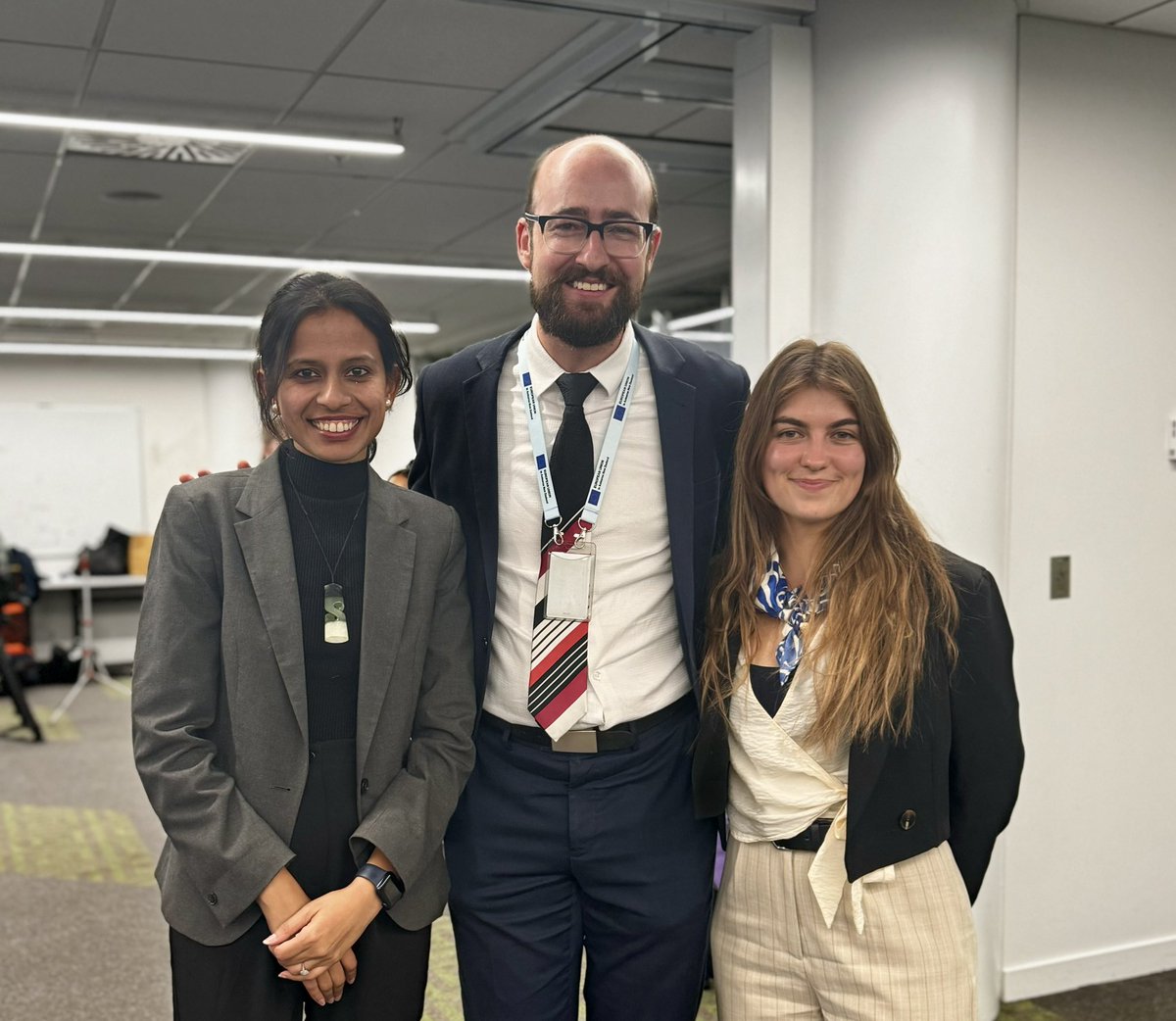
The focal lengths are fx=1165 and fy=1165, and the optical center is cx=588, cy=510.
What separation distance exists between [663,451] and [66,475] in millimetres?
9520

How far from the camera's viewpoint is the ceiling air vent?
15.1 feet

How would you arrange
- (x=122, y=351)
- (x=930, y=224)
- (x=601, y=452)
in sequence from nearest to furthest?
1. (x=601, y=452)
2. (x=930, y=224)
3. (x=122, y=351)

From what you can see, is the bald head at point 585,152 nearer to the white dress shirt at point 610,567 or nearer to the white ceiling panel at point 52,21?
the white dress shirt at point 610,567

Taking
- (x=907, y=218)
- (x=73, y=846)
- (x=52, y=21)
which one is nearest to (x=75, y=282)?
(x=73, y=846)

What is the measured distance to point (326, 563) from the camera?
158 centimetres

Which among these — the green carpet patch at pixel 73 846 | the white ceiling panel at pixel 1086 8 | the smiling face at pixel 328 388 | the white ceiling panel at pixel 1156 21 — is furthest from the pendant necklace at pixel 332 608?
the green carpet patch at pixel 73 846

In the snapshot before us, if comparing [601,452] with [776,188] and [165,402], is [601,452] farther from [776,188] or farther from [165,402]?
[165,402]

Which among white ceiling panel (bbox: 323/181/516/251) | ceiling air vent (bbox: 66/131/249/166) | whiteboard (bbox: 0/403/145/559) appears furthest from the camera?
whiteboard (bbox: 0/403/145/559)

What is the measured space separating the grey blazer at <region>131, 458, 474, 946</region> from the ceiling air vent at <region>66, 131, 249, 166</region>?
3.55m

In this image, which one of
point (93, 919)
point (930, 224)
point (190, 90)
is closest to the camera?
point (930, 224)

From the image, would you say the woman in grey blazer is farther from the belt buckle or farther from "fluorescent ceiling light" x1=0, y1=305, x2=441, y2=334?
"fluorescent ceiling light" x1=0, y1=305, x2=441, y2=334

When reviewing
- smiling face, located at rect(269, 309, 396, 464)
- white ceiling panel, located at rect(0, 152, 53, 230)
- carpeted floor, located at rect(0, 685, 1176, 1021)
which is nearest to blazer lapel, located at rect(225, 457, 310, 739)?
smiling face, located at rect(269, 309, 396, 464)

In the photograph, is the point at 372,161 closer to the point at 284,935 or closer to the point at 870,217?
the point at 870,217

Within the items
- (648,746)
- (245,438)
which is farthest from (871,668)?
(245,438)
